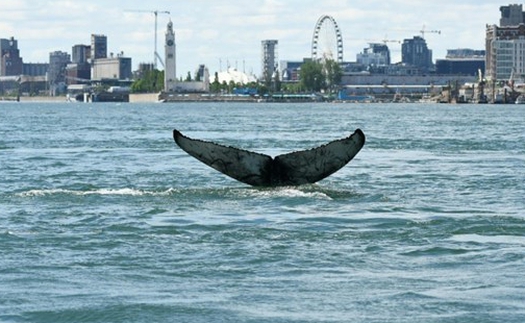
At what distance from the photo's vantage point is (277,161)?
33.0 m

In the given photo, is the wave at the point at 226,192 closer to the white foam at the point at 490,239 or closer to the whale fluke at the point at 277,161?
the whale fluke at the point at 277,161

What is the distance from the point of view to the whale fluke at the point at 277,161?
1261 inches

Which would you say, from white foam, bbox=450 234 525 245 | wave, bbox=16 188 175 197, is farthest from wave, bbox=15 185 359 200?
white foam, bbox=450 234 525 245

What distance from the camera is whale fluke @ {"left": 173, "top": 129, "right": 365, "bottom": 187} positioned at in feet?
105

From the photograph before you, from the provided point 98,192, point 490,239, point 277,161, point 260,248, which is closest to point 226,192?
point 277,161

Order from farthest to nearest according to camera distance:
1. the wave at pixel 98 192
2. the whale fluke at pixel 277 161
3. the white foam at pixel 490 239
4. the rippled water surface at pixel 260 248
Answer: the wave at pixel 98 192 → the whale fluke at pixel 277 161 → the white foam at pixel 490 239 → the rippled water surface at pixel 260 248

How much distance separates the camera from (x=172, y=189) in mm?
35938

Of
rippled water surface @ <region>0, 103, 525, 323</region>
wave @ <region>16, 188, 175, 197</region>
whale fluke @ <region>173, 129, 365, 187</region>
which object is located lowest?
rippled water surface @ <region>0, 103, 525, 323</region>

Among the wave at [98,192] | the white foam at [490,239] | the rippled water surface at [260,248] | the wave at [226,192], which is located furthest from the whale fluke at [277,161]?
the white foam at [490,239]

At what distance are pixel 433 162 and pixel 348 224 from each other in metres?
23.5

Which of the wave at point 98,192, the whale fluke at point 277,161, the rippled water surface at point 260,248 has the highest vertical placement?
the whale fluke at point 277,161

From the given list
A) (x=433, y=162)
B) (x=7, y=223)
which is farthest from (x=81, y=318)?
(x=433, y=162)

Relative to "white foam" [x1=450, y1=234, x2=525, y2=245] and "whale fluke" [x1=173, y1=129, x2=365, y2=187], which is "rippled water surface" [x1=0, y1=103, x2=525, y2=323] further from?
"whale fluke" [x1=173, y1=129, x2=365, y2=187]

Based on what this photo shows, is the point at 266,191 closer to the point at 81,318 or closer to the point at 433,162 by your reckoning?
the point at 81,318
